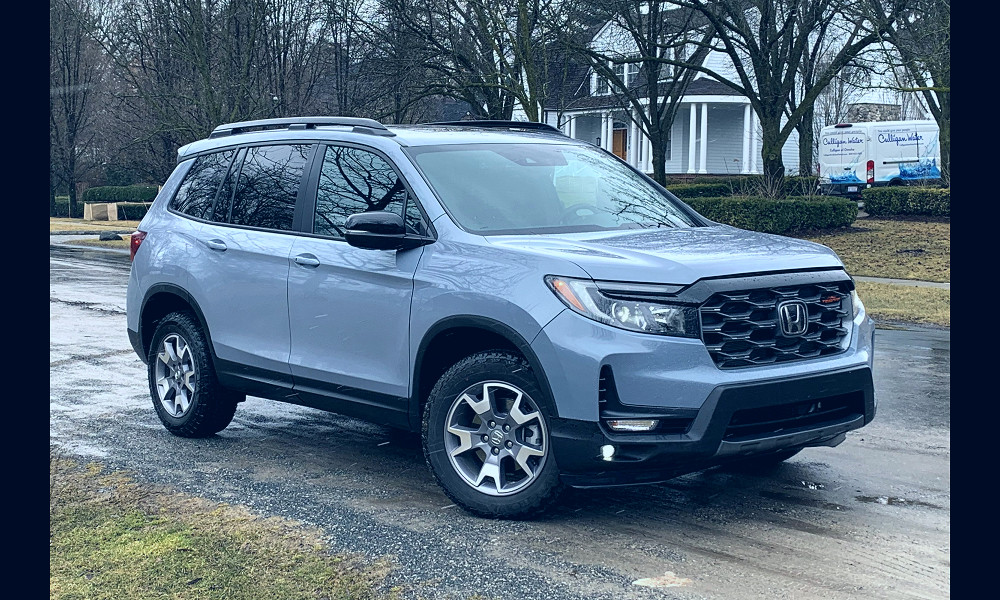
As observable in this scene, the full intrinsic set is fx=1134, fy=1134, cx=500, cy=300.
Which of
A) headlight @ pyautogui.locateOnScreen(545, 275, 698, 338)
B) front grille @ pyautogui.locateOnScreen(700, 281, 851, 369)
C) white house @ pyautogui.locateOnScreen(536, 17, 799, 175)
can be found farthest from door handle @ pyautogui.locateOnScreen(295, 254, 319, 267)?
white house @ pyautogui.locateOnScreen(536, 17, 799, 175)

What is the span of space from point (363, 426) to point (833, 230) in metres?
20.4

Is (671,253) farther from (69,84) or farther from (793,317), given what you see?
(69,84)

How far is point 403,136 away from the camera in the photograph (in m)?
6.36

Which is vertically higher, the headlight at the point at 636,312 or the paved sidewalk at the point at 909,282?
the headlight at the point at 636,312

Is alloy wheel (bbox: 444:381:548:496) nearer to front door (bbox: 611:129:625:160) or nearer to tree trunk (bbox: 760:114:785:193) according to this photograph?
tree trunk (bbox: 760:114:785:193)

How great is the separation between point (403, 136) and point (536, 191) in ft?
2.70

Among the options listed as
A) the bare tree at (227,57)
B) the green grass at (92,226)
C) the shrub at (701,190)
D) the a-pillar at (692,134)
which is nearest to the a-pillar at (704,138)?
the a-pillar at (692,134)

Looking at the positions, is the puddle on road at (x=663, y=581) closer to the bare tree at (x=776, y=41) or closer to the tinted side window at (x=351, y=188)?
the tinted side window at (x=351, y=188)

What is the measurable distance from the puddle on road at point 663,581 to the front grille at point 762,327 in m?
0.96

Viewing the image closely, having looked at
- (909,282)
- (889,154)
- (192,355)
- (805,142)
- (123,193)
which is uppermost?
(805,142)

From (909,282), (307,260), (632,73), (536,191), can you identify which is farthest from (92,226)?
(536,191)

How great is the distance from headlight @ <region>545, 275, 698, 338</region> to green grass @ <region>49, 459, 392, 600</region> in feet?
4.70

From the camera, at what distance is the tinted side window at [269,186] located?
6.66 metres
